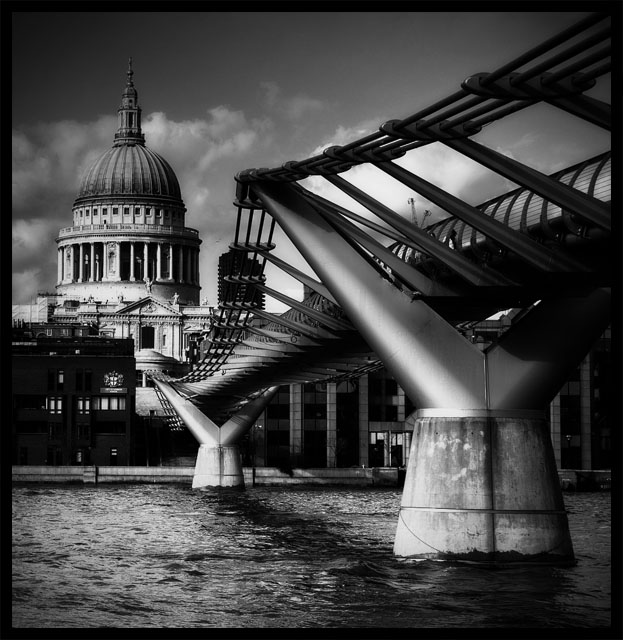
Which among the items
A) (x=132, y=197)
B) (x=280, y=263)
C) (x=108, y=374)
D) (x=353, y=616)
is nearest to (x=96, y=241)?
(x=132, y=197)

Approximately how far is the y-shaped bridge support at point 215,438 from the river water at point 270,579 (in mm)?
26773

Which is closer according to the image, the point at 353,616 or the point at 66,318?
the point at 353,616

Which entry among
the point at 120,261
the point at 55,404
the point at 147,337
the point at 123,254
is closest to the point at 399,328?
the point at 55,404

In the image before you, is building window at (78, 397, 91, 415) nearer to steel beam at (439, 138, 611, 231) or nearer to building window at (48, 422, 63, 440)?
building window at (48, 422, 63, 440)

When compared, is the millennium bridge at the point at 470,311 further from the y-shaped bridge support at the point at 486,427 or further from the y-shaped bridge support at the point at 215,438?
the y-shaped bridge support at the point at 215,438

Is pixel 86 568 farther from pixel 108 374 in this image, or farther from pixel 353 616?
pixel 108 374

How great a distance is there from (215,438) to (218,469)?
6.01 feet

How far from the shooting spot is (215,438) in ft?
267

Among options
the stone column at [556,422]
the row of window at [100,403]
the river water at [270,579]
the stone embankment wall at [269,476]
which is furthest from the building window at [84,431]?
the river water at [270,579]

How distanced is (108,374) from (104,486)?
20.0 metres

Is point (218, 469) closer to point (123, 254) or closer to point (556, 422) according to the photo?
point (556, 422)

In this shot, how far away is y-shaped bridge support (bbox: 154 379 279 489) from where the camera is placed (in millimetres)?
80188

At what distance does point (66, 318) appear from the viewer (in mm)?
177750

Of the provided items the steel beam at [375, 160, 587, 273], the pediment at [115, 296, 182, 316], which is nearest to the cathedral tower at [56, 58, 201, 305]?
the pediment at [115, 296, 182, 316]
